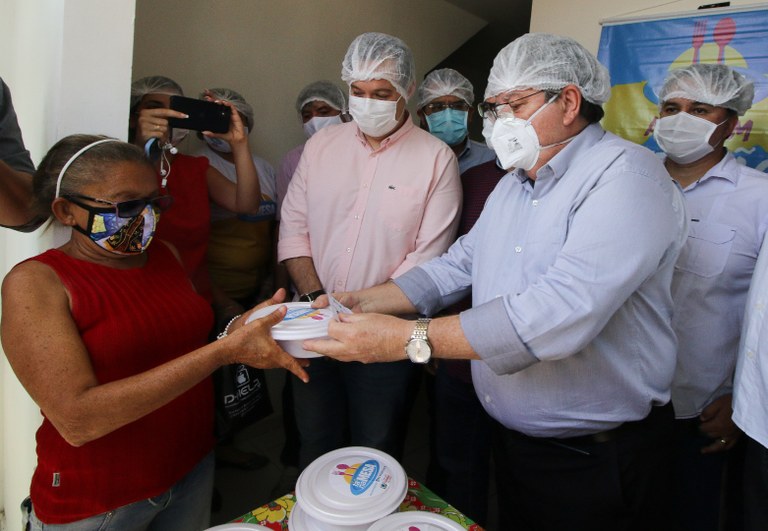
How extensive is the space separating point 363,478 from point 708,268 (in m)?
1.58

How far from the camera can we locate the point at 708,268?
1.94 meters

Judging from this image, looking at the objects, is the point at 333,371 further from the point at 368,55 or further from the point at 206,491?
the point at 368,55

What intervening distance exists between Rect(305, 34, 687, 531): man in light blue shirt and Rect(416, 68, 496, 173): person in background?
1161 mm

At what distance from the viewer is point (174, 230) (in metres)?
2.11

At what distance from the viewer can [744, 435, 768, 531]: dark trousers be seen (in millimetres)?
1541

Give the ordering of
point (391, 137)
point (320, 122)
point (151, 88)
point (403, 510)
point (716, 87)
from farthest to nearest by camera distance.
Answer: point (320, 122)
point (151, 88)
point (391, 137)
point (716, 87)
point (403, 510)

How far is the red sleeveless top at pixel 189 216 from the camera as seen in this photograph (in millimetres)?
2119

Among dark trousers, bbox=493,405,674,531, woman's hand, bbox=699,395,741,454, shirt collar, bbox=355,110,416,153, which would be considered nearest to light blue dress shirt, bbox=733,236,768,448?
dark trousers, bbox=493,405,674,531

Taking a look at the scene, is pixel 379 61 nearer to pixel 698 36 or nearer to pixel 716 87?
pixel 716 87

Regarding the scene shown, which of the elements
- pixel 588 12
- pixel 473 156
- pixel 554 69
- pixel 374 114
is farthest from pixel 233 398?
pixel 588 12

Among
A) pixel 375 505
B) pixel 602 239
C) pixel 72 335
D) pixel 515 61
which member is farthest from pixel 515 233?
pixel 72 335

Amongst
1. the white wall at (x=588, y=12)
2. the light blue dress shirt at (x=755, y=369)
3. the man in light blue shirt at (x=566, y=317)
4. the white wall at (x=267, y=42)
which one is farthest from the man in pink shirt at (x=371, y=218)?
the white wall at (x=588, y=12)

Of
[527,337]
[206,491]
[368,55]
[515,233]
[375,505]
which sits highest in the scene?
[368,55]

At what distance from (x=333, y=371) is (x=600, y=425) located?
1191mm
